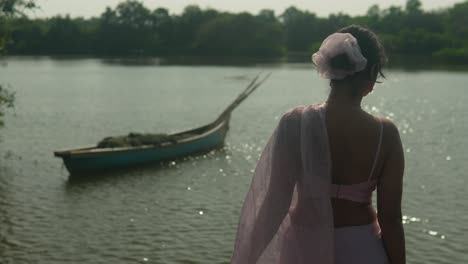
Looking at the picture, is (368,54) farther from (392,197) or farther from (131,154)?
(131,154)

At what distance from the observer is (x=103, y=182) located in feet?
47.0

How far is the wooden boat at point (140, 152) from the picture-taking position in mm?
14508

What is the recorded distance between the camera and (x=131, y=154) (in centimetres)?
1570

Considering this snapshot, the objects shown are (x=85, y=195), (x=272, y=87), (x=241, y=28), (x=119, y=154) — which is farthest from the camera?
(x=241, y=28)

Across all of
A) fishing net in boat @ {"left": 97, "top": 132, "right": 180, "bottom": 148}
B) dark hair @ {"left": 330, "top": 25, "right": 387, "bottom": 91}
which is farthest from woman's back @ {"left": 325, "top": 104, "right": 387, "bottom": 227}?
fishing net in boat @ {"left": 97, "top": 132, "right": 180, "bottom": 148}

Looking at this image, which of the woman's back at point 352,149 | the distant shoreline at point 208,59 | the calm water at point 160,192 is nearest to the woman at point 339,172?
the woman's back at point 352,149

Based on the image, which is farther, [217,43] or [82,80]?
[217,43]

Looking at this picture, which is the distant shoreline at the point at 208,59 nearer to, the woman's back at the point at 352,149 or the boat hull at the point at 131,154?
the boat hull at the point at 131,154

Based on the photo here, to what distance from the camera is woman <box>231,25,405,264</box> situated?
8.23 ft

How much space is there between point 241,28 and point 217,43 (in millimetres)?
4618

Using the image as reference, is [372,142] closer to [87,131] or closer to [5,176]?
[5,176]

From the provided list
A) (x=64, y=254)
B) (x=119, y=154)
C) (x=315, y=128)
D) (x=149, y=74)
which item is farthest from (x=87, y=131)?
(x=149, y=74)

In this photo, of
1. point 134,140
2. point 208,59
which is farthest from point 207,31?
point 134,140

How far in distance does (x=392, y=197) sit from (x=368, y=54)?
55cm
